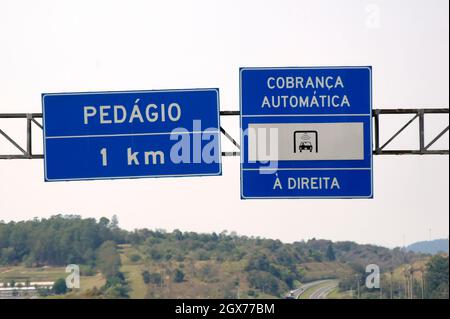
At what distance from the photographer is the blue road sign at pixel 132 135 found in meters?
18.8

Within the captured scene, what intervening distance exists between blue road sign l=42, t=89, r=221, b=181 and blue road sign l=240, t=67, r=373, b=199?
803mm

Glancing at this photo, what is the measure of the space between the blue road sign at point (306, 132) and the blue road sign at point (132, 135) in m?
0.80

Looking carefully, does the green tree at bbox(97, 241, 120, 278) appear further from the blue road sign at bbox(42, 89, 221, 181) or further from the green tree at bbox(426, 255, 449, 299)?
the blue road sign at bbox(42, 89, 221, 181)

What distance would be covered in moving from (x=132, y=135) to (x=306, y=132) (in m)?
3.42

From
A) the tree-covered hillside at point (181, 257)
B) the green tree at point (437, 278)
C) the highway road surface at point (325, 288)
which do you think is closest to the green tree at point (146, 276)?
the tree-covered hillside at point (181, 257)

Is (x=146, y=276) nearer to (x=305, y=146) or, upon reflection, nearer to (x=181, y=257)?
(x=181, y=257)

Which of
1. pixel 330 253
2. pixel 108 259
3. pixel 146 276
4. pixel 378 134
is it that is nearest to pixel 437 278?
pixel 330 253

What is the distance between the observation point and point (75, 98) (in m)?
19.0

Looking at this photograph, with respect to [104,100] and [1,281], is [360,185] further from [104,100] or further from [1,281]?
[1,281]

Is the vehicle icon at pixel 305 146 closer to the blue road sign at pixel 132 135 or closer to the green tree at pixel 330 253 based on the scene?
the blue road sign at pixel 132 135
